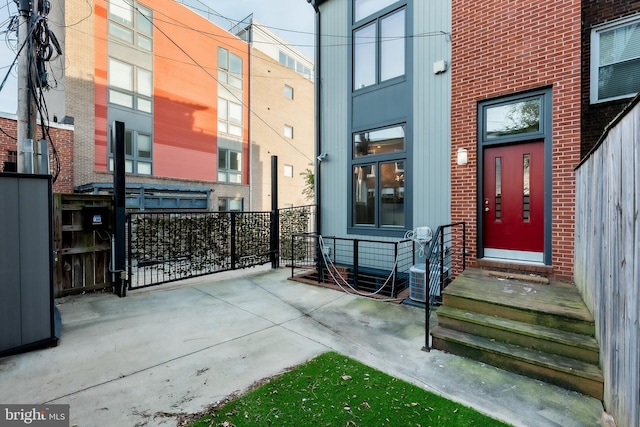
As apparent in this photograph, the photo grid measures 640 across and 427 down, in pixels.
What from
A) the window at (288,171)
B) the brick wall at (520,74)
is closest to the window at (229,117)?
the window at (288,171)

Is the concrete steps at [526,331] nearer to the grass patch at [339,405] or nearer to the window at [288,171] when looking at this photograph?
the grass patch at [339,405]

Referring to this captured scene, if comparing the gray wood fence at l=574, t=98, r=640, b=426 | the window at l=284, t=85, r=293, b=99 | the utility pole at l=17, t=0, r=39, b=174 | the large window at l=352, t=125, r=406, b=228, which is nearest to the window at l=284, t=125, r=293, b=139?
the window at l=284, t=85, r=293, b=99

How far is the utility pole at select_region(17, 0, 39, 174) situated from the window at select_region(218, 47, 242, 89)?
43.1 ft

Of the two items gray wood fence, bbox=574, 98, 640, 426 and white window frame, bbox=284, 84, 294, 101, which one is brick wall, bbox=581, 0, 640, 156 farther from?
white window frame, bbox=284, 84, 294, 101

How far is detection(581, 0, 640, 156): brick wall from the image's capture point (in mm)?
5129

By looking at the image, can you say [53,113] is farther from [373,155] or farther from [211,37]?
[373,155]

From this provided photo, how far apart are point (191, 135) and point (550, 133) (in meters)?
15.1

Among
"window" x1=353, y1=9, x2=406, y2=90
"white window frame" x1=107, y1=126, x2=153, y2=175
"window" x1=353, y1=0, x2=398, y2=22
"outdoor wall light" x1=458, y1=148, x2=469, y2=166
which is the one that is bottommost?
"outdoor wall light" x1=458, y1=148, x2=469, y2=166

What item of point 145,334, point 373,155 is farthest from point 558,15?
point 145,334

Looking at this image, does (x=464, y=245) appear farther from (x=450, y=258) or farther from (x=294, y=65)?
(x=294, y=65)

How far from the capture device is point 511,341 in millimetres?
3229

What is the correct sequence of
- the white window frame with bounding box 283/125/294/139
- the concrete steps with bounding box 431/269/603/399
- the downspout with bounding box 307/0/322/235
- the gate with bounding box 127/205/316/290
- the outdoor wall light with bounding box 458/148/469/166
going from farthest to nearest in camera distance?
the white window frame with bounding box 283/125/294/139, the downspout with bounding box 307/0/322/235, the gate with bounding box 127/205/316/290, the outdoor wall light with bounding box 458/148/469/166, the concrete steps with bounding box 431/269/603/399
